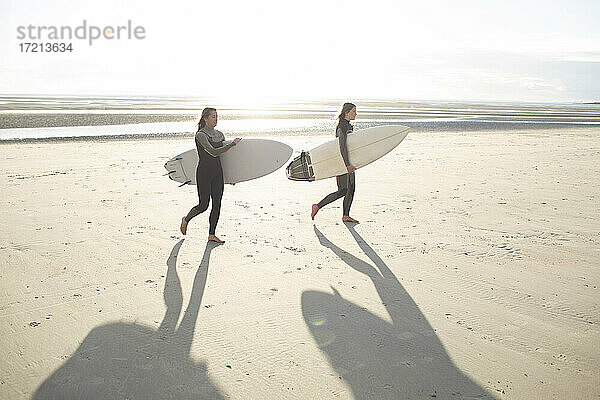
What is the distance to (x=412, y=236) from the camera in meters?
6.83

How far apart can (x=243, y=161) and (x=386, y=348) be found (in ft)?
15.1

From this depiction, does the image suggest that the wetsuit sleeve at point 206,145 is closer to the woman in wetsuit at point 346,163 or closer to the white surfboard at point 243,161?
the white surfboard at point 243,161

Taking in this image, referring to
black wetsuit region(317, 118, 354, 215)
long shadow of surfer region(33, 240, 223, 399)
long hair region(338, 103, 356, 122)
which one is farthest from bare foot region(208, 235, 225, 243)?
long hair region(338, 103, 356, 122)

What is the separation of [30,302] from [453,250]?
191 inches

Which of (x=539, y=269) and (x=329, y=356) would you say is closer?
(x=329, y=356)

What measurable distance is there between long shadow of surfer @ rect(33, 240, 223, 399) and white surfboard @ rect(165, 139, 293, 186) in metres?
3.59

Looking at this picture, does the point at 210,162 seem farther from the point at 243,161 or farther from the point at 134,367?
the point at 134,367

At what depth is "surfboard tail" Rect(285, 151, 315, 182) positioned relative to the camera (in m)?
8.18

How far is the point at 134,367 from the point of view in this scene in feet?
11.6

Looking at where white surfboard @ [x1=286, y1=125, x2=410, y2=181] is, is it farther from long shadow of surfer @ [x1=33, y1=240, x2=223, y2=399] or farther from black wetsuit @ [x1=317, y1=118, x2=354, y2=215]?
long shadow of surfer @ [x1=33, y1=240, x2=223, y2=399]

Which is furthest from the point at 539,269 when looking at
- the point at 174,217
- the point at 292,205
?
the point at 174,217

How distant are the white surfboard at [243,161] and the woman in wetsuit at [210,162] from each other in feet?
3.46

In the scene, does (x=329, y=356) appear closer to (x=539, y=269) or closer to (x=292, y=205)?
(x=539, y=269)

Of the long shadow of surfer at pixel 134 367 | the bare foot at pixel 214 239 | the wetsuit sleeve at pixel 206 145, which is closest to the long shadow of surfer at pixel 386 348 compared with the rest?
the long shadow of surfer at pixel 134 367
